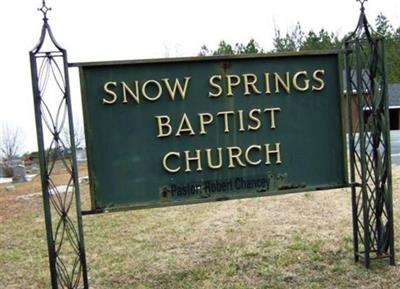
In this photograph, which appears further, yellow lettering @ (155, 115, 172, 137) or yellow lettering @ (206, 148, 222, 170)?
yellow lettering @ (206, 148, 222, 170)

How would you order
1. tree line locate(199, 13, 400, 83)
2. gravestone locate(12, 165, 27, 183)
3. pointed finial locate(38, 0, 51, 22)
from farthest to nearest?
tree line locate(199, 13, 400, 83)
gravestone locate(12, 165, 27, 183)
pointed finial locate(38, 0, 51, 22)

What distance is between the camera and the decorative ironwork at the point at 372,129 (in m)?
4.46

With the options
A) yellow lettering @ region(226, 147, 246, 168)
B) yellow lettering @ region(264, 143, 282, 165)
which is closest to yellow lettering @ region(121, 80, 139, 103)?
yellow lettering @ region(226, 147, 246, 168)

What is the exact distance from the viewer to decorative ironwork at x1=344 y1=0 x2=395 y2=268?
4.46m

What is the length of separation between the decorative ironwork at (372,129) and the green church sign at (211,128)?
153mm

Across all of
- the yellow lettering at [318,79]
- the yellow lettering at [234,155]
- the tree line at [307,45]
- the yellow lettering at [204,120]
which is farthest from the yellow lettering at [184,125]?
the tree line at [307,45]

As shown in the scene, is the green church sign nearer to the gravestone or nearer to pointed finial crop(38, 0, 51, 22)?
pointed finial crop(38, 0, 51, 22)

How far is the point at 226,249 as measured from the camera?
554 centimetres

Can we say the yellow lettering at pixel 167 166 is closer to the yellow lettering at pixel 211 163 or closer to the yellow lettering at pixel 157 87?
the yellow lettering at pixel 211 163

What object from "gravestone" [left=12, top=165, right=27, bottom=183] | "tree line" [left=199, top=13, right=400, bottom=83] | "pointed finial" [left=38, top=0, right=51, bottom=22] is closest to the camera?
"pointed finial" [left=38, top=0, right=51, bottom=22]

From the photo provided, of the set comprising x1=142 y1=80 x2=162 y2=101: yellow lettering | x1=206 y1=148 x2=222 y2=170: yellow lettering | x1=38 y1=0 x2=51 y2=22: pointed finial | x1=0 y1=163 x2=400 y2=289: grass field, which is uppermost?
x1=38 y1=0 x2=51 y2=22: pointed finial

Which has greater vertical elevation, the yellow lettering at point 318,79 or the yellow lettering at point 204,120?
the yellow lettering at point 318,79

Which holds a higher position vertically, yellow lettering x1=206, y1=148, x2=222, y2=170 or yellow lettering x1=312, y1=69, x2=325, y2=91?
yellow lettering x1=312, y1=69, x2=325, y2=91

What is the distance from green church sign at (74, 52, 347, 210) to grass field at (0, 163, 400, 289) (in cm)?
73
